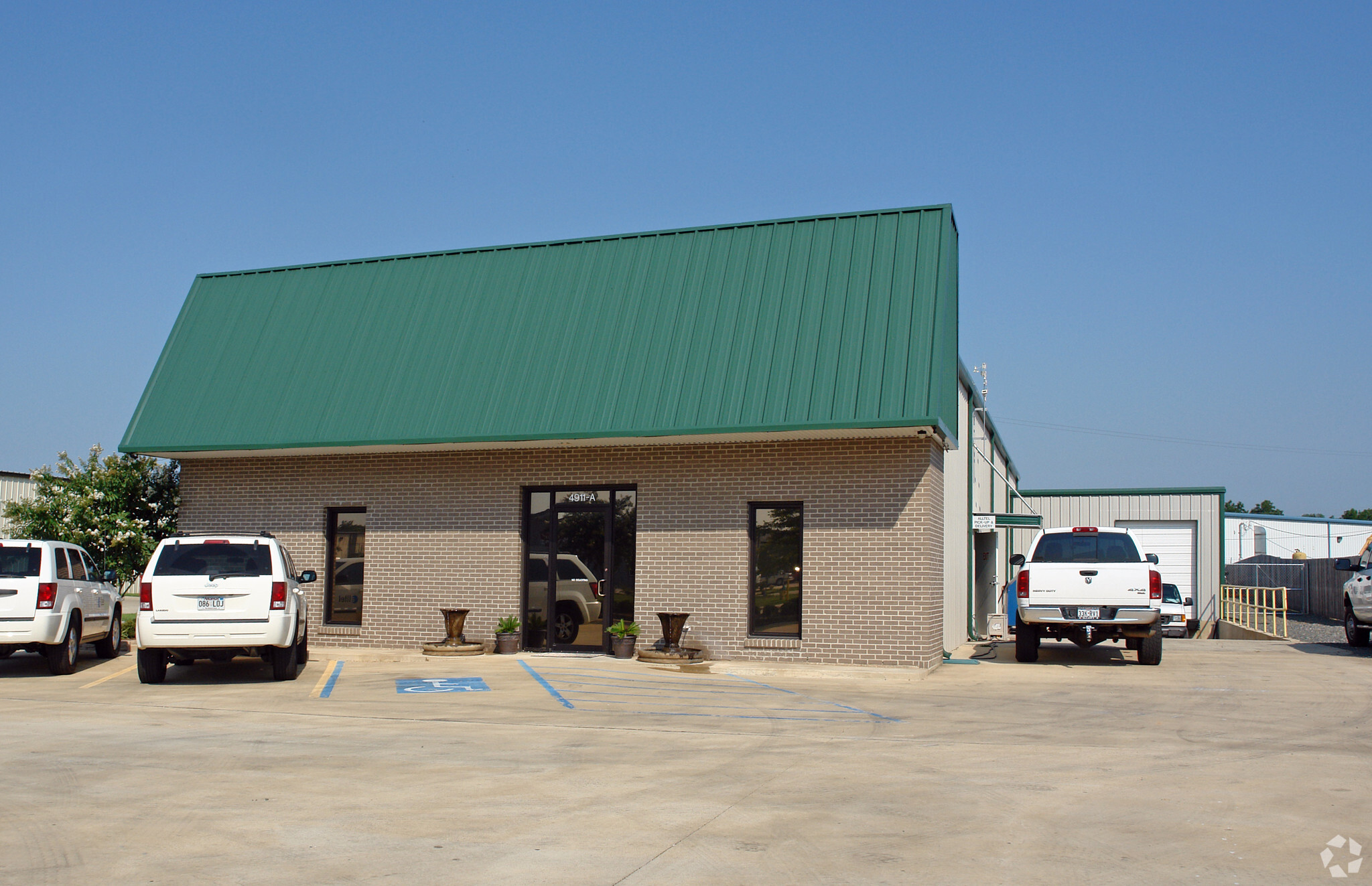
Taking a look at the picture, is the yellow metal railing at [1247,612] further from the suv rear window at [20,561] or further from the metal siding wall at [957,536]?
the suv rear window at [20,561]

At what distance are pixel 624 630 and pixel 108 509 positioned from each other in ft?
34.5

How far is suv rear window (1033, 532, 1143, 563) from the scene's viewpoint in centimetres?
1795

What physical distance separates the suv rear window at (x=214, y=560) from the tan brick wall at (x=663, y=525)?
477 cm

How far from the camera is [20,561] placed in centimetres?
1517

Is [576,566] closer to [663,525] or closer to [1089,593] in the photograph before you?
[663,525]

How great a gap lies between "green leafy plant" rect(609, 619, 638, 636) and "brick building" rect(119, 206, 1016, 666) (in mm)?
317

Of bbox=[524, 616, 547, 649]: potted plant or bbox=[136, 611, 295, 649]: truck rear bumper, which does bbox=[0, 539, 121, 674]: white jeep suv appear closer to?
bbox=[136, 611, 295, 649]: truck rear bumper

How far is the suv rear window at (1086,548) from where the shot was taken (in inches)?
707

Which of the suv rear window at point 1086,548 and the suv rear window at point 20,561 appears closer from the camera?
the suv rear window at point 20,561

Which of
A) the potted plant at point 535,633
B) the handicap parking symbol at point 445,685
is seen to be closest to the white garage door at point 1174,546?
the potted plant at point 535,633

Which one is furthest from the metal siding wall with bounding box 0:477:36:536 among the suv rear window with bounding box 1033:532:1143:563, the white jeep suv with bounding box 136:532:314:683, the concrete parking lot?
the suv rear window with bounding box 1033:532:1143:563

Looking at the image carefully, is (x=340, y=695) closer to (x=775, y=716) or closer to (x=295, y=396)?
(x=775, y=716)

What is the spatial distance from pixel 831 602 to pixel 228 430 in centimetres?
1098

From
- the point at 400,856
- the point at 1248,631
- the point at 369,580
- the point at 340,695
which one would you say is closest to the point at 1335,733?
the point at 400,856
